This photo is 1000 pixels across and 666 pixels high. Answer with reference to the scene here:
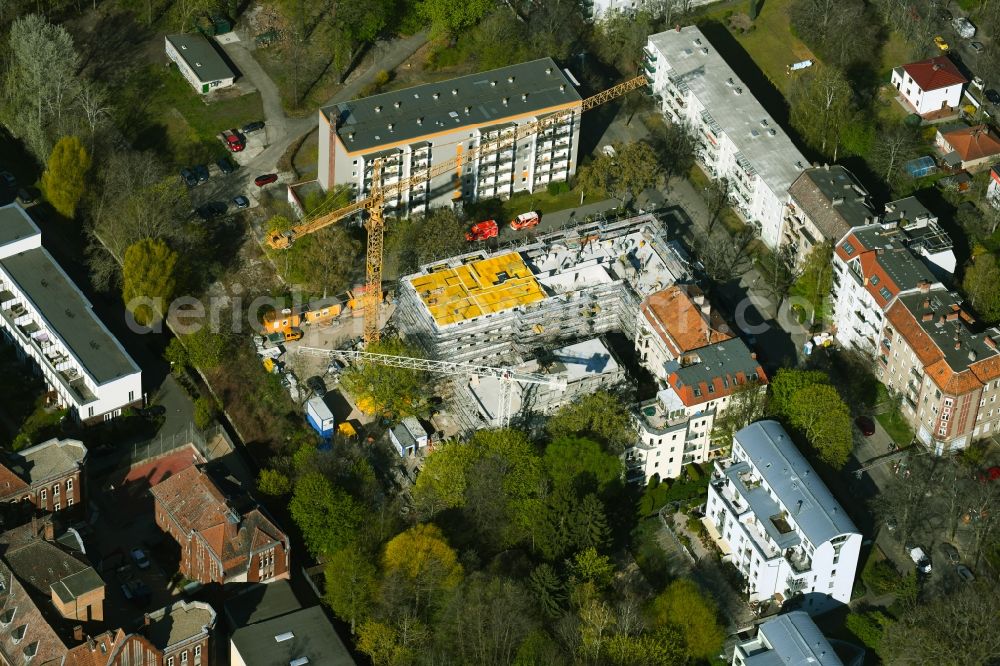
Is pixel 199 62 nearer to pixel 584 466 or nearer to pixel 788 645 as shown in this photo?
pixel 584 466

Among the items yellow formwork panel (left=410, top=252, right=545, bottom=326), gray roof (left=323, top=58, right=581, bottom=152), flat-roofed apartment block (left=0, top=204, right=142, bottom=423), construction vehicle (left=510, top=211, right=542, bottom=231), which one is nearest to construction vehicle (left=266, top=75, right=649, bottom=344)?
gray roof (left=323, top=58, right=581, bottom=152)

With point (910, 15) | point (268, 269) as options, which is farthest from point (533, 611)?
point (910, 15)

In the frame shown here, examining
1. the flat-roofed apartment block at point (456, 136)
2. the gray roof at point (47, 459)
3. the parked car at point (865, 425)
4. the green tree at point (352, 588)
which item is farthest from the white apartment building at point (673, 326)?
the gray roof at point (47, 459)

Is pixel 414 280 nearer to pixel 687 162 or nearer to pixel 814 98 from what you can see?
pixel 687 162

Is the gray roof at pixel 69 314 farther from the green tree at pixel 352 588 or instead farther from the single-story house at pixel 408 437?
the green tree at pixel 352 588

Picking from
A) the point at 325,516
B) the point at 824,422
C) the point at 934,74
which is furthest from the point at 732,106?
the point at 325,516
